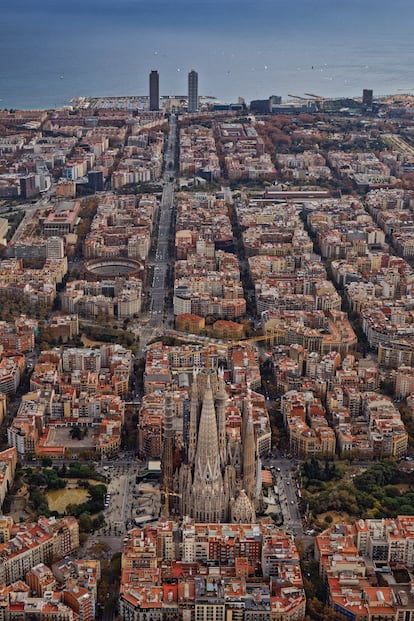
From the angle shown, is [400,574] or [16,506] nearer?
[400,574]

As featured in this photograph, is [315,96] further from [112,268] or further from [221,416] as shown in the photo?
[221,416]

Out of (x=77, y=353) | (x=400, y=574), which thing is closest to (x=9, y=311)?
(x=77, y=353)

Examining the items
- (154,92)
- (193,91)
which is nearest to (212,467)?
(154,92)

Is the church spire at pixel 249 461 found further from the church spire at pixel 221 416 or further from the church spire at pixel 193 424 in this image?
the church spire at pixel 193 424

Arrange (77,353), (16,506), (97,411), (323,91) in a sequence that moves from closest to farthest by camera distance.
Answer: (16,506) < (97,411) < (77,353) < (323,91)

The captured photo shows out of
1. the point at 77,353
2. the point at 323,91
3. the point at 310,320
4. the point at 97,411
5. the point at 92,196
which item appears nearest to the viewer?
the point at 97,411

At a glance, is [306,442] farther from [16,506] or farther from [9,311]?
[9,311]
